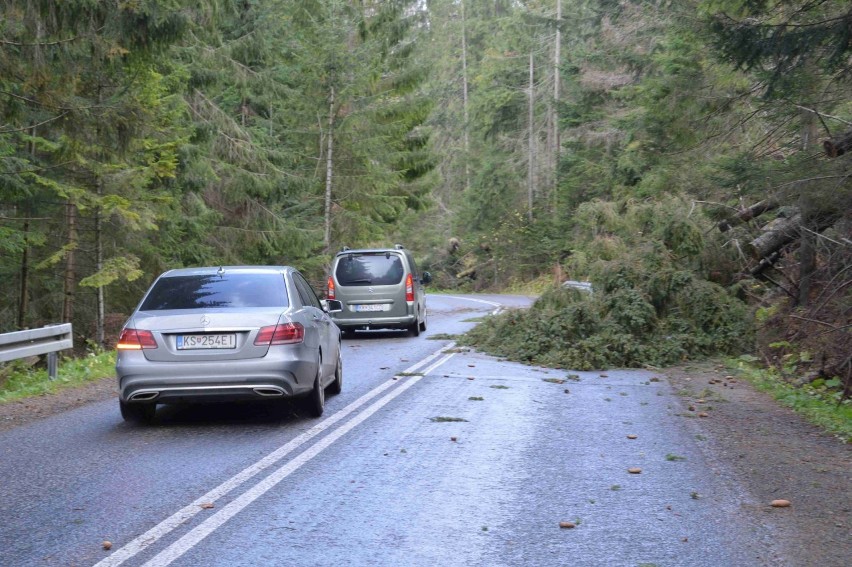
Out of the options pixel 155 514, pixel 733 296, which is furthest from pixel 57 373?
pixel 733 296

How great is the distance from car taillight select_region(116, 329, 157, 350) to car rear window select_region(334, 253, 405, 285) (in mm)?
11259

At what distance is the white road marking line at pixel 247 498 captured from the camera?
520 cm

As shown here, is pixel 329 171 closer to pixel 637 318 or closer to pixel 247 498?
pixel 637 318

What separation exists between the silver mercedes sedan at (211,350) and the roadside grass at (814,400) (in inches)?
216

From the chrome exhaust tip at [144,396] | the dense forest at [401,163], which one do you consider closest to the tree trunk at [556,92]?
the dense forest at [401,163]

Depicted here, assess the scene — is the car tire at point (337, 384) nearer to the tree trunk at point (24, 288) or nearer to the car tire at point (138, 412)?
the car tire at point (138, 412)

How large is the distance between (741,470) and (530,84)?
1912 inches

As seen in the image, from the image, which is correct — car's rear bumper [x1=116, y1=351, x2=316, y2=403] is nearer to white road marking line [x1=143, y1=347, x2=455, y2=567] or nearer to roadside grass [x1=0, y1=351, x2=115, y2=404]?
white road marking line [x1=143, y1=347, x2=455, y2=567]

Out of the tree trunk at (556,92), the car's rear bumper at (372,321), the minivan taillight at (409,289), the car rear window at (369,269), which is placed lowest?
the car's rear bumper at (372,321)

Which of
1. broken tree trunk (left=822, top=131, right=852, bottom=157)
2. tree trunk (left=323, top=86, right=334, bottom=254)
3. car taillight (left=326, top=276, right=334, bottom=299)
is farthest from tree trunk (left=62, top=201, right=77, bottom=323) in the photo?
broken tree trunk (left=822, top=131, right=852, bottom=157)

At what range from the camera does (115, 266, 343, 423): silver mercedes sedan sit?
9.09 m

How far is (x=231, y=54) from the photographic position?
27312mm

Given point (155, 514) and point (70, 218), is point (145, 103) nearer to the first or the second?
point (70, 218)

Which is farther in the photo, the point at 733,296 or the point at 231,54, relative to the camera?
the point at 231,54
